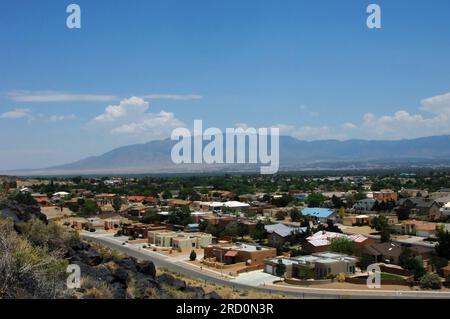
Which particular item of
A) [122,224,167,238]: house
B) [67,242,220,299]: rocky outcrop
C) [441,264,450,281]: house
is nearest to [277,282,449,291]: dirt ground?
[441,264,450,281]: house

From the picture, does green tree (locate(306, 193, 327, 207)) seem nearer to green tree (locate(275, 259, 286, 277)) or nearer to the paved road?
the paved road

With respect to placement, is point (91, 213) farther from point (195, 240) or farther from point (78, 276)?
point (78, 276)

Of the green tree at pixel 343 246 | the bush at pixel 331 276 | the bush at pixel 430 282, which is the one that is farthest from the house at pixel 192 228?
the bush at pixel 430 282

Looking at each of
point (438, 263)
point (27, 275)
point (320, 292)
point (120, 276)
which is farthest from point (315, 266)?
point (27, 275)

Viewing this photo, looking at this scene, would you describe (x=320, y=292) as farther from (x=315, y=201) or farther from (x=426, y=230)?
(x=315, y=201)

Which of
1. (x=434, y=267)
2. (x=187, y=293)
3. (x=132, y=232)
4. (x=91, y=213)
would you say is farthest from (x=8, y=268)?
(x=91, y=213)
